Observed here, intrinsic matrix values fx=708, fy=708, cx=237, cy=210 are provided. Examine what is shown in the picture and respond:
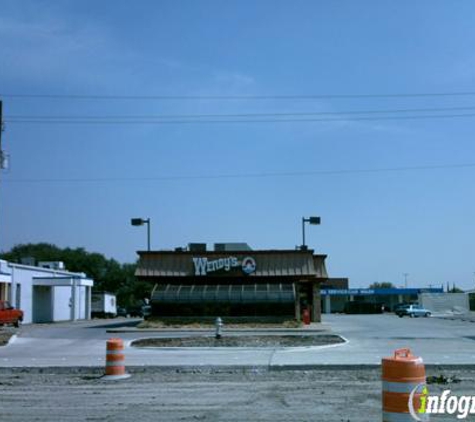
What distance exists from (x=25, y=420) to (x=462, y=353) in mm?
15955

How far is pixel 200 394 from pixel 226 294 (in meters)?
31.0

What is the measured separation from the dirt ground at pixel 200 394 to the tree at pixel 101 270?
9762cm

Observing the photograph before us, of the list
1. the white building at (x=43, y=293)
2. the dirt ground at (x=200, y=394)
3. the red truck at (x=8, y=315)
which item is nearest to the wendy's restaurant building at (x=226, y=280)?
the red truck at (x=8, y=315)

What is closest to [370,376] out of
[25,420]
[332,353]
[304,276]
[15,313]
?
[332,353]

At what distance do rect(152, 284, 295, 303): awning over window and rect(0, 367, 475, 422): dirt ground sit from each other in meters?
25.2

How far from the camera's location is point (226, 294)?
44219mm

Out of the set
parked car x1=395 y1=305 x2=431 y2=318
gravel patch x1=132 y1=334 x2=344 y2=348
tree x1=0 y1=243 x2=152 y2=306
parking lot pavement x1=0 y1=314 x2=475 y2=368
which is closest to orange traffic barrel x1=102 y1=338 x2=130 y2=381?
parking lot pavement x1=0 y1=314 x2=475 y2=368

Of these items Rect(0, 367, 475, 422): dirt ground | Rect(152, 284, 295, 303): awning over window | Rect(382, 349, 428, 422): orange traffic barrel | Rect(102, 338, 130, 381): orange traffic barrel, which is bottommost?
Rect(0, 367, 475, 422): dirt ground

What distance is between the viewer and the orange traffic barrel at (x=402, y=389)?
7.32m

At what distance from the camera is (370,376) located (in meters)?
16.4

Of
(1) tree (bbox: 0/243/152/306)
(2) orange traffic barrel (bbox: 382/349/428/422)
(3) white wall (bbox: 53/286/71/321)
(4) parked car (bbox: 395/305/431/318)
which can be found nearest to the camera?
(2) orange traffic barrel (bbox: 382/349/428/422)

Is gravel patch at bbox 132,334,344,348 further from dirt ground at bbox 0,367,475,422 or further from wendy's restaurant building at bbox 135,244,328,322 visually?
wendy's restaurant building at bbox 135,244,328,322

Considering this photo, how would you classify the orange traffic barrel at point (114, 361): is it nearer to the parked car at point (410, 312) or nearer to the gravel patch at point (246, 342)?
the gravel patch at point (246, 342)

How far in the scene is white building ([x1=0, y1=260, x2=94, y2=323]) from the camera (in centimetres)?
5519
